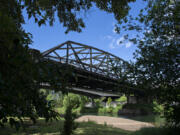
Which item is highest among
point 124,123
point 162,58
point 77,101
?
point 162,58

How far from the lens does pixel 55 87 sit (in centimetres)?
313

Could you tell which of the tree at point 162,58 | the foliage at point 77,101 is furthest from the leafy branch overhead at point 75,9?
the foliage at point 77,101

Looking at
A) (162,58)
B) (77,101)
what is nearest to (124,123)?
(162,58)

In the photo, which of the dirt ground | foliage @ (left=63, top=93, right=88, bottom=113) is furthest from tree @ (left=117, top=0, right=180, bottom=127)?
foliage @ (left=63, top=93, right=88, bottom=113)

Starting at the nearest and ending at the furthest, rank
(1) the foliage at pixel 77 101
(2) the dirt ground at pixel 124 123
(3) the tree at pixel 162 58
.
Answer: (3) the tree at pixel 162 58, (2) the dirt ground at pixel 124 123, (1) the foliage at pixel 77 101

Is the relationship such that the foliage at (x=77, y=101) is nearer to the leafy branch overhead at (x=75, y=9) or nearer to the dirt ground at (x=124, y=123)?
the dirt ground at (x=124, y=123)

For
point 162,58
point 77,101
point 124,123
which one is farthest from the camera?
point 77,101

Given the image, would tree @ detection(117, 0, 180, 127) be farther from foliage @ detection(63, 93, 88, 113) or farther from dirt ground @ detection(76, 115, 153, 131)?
foliage @ detection(63, 93, 88, 113)

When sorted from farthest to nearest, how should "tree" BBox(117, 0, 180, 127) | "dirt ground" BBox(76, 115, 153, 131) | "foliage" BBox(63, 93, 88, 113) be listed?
"foliage" BBox(63, 93, 88, 113) → "dirt ground" BBox(76, 115, 153, 131) → "tree" BBox(117, 0, 180, 127)

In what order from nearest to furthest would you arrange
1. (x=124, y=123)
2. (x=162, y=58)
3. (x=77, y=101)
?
(x=162, y=58)
(x=124, y=123)
(x=77, y=101)

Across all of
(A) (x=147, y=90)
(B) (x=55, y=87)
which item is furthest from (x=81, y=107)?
(B) (x=55, y=87)

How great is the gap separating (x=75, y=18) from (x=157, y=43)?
437 centimetres

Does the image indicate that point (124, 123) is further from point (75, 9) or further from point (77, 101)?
point (77, 101)

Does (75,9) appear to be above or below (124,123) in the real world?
above
